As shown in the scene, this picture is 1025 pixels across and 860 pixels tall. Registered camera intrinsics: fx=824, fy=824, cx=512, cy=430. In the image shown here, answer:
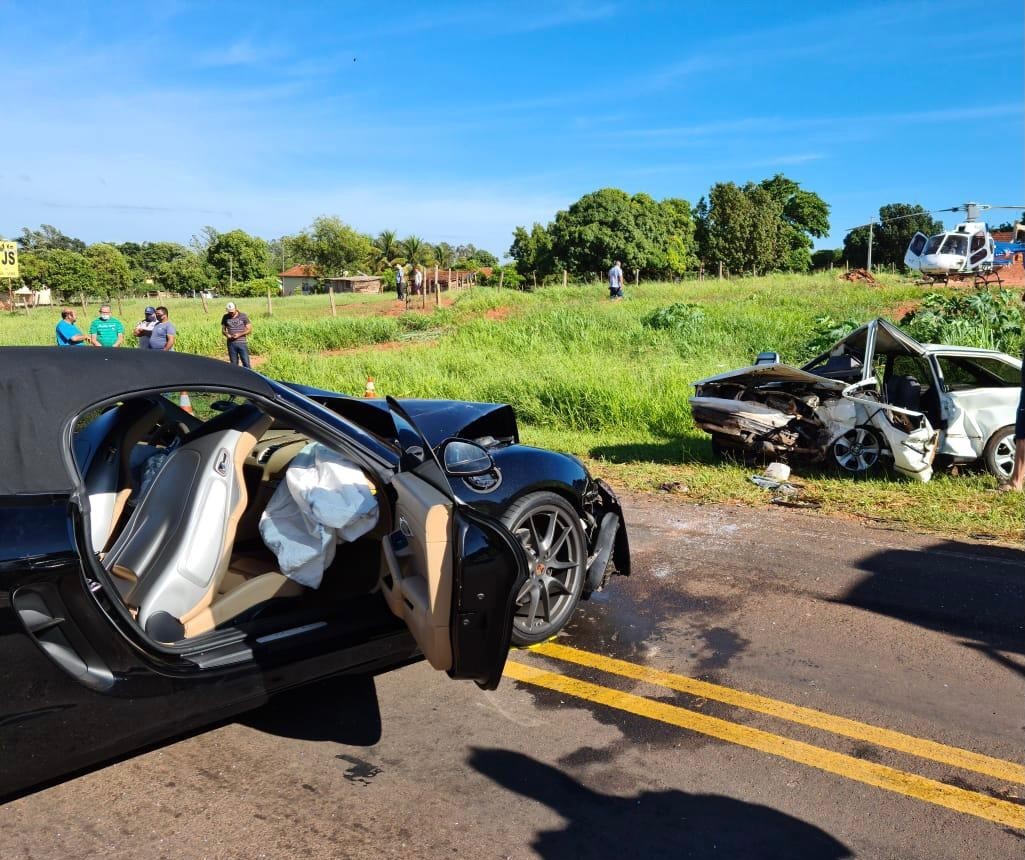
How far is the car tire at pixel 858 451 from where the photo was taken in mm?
Result: 7840

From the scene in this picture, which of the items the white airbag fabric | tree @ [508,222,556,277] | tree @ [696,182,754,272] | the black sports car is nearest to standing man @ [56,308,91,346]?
the black sports car

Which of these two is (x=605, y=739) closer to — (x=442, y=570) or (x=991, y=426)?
(x=442, y=570)

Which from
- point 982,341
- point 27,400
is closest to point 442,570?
point 27,400

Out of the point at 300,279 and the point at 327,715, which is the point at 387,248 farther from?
the point at 327,715

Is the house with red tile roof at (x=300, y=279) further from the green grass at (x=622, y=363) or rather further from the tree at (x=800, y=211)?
the green grass at (x=622, y=363)

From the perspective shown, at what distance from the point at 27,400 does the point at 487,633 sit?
166 centimetres

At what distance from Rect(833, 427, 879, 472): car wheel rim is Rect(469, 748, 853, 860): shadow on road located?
5.81 m

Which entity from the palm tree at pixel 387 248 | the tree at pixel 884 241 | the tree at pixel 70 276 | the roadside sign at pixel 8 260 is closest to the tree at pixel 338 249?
the palm tree at pixel 387 248

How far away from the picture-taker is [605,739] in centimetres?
321

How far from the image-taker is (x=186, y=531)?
3143mm

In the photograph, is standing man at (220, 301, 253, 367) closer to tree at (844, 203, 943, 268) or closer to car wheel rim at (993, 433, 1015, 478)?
car wheel rim at (993, 433, 1015, 478)

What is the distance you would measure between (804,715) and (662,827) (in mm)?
998

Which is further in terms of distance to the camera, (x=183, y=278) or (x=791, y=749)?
(x=183, y=278)

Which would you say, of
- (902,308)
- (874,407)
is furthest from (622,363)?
(902,308)
